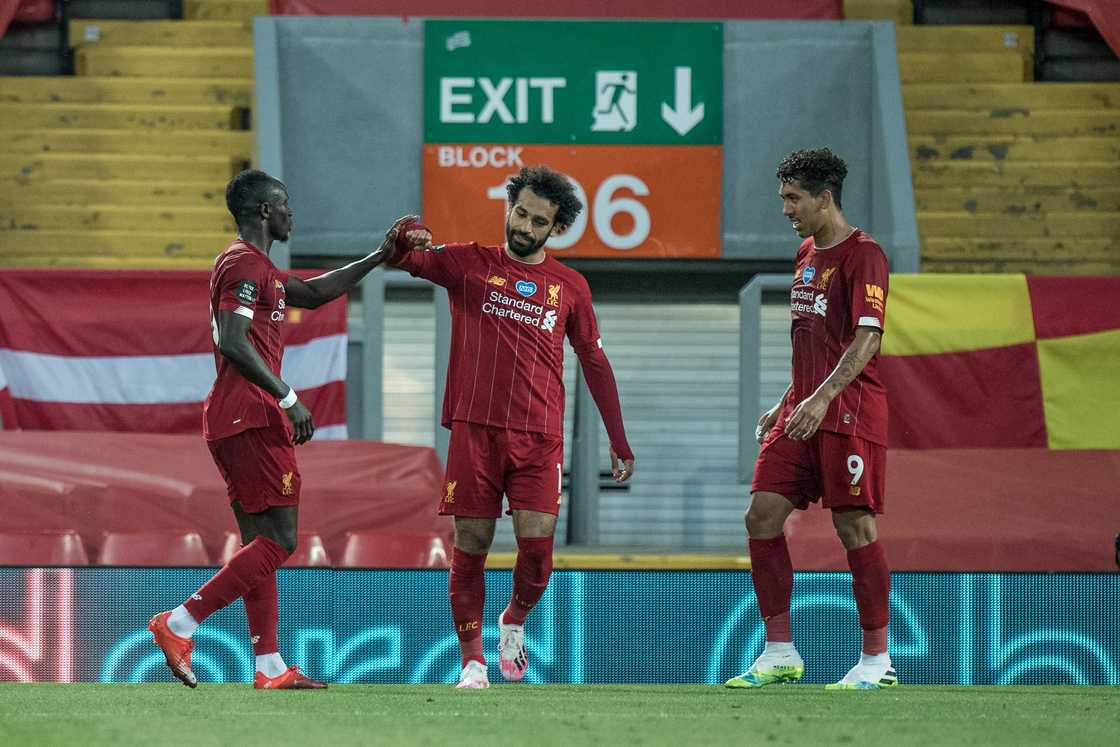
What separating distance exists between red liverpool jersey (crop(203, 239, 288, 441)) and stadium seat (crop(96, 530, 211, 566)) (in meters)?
2.81

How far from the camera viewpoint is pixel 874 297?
218 inches

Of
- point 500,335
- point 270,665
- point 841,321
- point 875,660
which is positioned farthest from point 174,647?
point 841,321

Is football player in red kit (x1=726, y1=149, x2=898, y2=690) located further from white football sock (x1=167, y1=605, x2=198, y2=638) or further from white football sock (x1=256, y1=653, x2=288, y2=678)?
white football sock (x1=167, y1=605, x2=198, y2=638)

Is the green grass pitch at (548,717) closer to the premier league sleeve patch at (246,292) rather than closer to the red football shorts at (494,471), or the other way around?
the red football shorts at (494,471)

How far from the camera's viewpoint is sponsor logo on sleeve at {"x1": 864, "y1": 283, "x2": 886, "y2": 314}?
18.1 feet

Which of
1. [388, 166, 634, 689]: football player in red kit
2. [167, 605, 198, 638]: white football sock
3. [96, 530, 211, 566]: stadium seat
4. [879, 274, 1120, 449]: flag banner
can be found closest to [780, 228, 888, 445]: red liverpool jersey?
[388, 166, 634, 689]: football player in red kit

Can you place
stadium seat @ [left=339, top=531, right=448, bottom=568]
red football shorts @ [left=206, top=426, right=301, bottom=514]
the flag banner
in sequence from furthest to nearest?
A: the flag banner → stadium seat @ [left=339, top=531, right=448, bottom=568] → red football shorts @ [left=206, top=426, right=301, bottom=514]

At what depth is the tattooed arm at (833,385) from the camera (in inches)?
212

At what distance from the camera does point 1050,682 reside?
22.5 feet

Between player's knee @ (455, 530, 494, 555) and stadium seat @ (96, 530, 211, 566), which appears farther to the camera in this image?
stadium seat @ (96, 530, 211, 566)

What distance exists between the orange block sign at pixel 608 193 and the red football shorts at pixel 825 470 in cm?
563

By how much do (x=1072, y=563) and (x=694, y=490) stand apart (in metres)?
3.58

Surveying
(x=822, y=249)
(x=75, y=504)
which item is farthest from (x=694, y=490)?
(x=822, y=249)

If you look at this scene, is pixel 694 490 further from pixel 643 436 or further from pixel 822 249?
pixel 822 249
